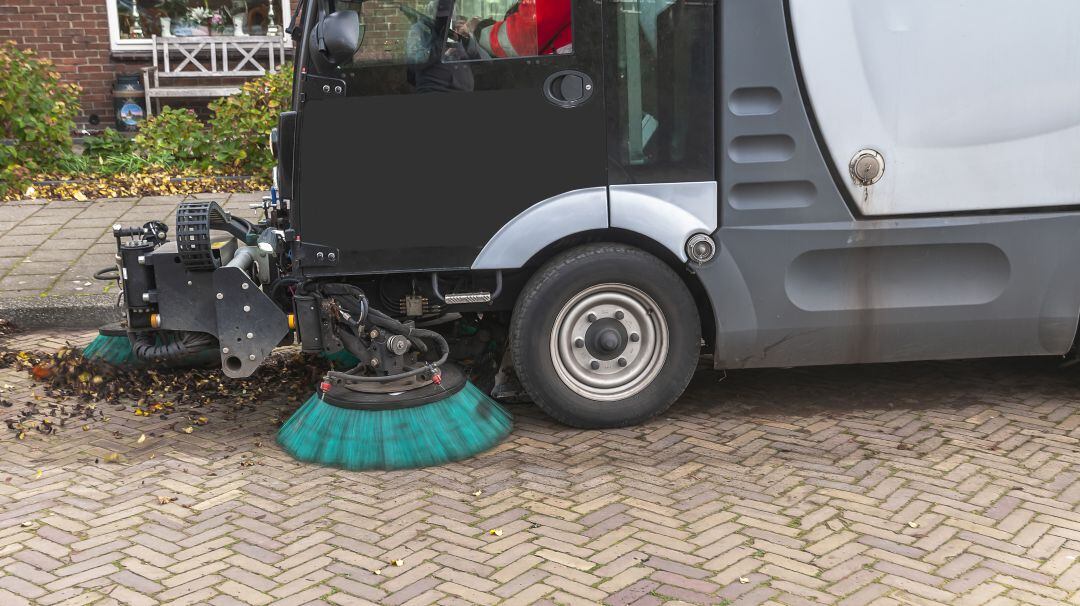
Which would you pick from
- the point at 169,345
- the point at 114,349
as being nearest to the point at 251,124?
the point at 114,349

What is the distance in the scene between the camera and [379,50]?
15.2ft

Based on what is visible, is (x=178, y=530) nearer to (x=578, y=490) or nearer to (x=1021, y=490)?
(x=578, y=490)

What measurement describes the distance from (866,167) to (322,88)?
93.8 inches

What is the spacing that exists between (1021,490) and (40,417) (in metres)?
4.49

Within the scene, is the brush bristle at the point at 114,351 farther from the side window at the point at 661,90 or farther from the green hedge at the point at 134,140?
the green hedge at the point at 134,140

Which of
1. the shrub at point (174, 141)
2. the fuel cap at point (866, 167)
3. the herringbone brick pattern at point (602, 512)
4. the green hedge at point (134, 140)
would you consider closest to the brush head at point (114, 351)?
the herringbone brick pattern at point (602, 512)

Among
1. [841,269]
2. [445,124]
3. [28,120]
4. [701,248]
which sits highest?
[28,120]

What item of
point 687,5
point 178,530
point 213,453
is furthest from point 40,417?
point 687,5

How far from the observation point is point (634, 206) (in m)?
4.86

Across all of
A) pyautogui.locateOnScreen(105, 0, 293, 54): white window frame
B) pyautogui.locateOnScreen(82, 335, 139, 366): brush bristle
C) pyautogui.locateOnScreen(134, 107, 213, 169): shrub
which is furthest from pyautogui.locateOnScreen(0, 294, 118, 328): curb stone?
pyautogui.locateOnScreen(105, 0, 293, 54): white window frame

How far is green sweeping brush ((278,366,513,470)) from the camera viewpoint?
4699mm

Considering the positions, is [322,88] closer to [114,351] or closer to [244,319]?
[244,319]

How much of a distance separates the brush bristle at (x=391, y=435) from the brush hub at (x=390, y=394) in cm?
→ 3

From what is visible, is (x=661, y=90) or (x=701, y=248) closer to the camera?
(x=661, y=90)
